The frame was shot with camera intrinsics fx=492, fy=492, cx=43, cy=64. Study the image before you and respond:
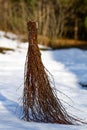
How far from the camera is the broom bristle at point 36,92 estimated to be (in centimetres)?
643

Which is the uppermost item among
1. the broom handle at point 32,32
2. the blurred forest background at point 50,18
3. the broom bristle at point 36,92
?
the broom handle at point 32,32

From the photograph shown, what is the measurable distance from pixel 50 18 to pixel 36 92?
1388cm

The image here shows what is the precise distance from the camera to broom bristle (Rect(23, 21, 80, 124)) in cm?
643

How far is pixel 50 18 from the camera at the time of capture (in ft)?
66.2

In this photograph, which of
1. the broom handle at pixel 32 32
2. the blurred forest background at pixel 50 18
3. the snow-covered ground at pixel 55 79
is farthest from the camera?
the blurred forest background at pixel 50 18

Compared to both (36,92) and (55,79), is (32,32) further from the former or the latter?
(55,79)

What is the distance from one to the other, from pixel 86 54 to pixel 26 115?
9030 millimetres

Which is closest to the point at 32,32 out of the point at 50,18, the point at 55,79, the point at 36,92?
the point at 36,92

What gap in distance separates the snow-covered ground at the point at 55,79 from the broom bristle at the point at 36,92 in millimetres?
235

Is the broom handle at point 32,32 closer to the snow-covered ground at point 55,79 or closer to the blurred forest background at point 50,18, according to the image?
the snow-covered ground at point 55,79

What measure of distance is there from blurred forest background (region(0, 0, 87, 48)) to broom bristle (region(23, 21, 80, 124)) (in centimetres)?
1167

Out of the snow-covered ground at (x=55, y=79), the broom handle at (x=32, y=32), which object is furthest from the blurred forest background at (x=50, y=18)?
the broom handle at (x=32, y=32)

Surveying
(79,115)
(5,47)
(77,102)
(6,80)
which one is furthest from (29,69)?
(5,47)

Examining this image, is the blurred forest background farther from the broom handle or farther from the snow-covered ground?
the broom handle
